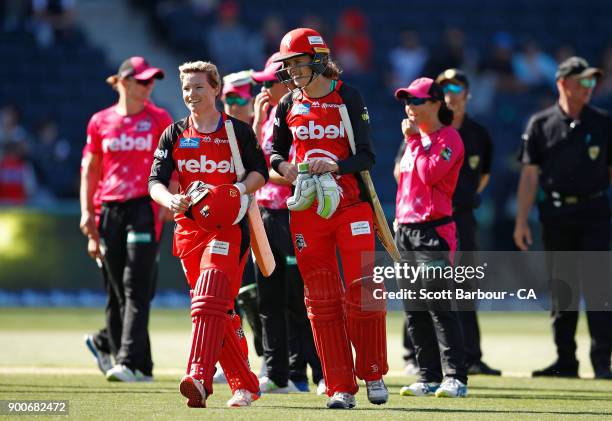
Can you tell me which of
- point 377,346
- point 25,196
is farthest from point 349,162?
point 25,196

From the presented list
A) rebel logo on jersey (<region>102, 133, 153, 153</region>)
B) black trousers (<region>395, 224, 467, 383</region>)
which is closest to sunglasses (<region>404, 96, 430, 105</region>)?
black trousers (<region>395, 224, 467, 383</region>)

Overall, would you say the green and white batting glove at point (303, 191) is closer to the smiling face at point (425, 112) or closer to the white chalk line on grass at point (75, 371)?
the smiling face at point (425, 112)

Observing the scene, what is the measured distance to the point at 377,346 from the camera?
27.2 ft

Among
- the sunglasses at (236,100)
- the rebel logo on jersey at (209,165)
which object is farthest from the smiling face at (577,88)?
the rebel logo on jersey at (209,165)

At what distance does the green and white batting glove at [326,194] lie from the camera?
8023 millimetres

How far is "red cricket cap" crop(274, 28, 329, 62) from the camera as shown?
8258 millimetres

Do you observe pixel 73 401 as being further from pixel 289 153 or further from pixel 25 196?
pixel 25 196

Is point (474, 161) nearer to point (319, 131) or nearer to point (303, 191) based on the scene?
point (319, 131)

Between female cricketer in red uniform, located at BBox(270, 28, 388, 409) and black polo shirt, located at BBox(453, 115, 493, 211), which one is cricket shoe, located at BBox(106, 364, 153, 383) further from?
black polo shirt, located at BBox(453, 115, 493, 211)

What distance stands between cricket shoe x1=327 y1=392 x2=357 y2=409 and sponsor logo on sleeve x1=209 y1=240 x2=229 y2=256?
111cm

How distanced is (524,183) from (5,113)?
11.8 metres

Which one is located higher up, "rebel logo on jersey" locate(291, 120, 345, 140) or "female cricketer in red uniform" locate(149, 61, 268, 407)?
"rebel logo on jersey" locate(291, 120, 345, 140)

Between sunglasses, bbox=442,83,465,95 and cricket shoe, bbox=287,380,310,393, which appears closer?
cricket shoe, bbox=287,380,310,393

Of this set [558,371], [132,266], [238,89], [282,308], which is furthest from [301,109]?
[558,371]
